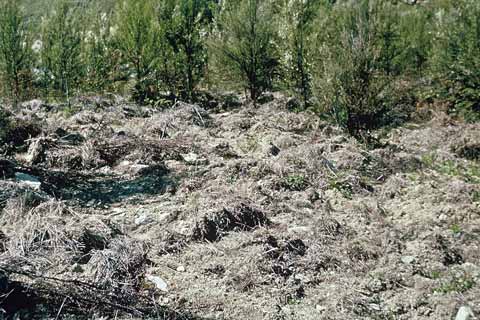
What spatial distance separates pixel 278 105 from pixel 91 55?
7435 mm

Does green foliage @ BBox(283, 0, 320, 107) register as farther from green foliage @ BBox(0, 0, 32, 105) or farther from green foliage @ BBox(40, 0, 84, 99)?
green foliage @ BBox(0, 0, 32, 105)

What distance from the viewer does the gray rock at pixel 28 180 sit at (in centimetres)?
617

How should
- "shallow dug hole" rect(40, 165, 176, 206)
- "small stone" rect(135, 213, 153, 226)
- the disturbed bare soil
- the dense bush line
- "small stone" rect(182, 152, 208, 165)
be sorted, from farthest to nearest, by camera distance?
the dense bush line → "small stone" rect(182, 152, 208, 165) → "shallow dug hole" rect(40, 165, 176, 206) → "small stone" rect(135, 213, 153, 226) → the disturbed bare soil

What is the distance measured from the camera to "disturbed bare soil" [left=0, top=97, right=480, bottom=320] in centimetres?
426

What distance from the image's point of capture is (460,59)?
12.3m

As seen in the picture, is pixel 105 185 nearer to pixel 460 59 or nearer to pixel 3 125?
pixel 3 125

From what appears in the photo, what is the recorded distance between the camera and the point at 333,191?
23.0 ft

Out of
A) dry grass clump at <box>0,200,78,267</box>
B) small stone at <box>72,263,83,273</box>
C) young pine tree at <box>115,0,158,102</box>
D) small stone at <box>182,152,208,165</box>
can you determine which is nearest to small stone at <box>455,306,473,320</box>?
small stone at <box>72,263,83,273</box>

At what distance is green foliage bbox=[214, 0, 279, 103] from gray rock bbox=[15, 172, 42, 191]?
8918mm

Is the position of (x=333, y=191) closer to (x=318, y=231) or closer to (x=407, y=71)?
(x=318, y=231)

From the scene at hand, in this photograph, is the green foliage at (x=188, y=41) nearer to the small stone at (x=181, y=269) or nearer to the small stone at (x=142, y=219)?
the small stone at (x=142, y=219)

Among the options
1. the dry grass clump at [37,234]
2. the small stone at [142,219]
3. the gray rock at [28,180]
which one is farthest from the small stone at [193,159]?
the dry grass clump at [37,234]

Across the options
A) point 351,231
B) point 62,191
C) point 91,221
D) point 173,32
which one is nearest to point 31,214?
point 91,221

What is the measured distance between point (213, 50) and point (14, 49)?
21.1 feet
